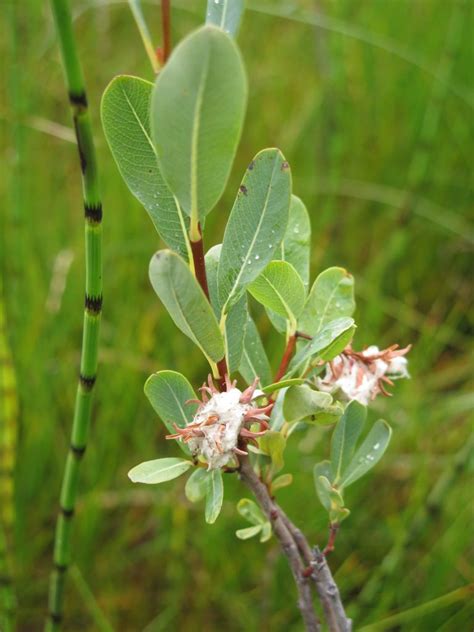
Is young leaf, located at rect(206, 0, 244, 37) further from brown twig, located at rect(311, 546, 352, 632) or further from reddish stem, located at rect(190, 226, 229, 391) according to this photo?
brown twig, located at rect(311, 546, 352, 632)

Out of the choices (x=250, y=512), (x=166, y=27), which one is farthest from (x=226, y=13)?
(x=250, y=512)

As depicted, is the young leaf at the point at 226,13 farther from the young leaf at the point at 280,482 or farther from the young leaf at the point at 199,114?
the young leaf at the point at 280,482

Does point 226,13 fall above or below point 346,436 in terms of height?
above

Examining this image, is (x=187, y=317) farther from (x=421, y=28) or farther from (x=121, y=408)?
(x=421, y=28)

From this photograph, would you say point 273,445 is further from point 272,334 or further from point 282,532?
point 272,334

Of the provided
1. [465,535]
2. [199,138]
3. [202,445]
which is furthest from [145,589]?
[199,138]

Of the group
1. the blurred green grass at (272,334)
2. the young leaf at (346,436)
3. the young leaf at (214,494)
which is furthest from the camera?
the blurred green grass at (272,334)

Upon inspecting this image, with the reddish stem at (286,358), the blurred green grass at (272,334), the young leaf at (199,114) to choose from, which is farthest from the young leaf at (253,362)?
the blurred green grass at (272,334)
